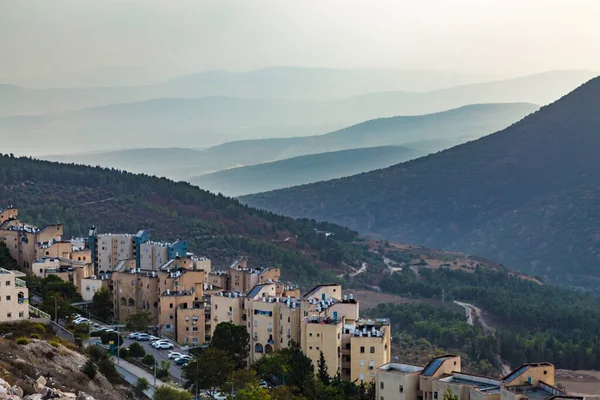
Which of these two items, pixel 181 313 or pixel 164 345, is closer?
pixel 164 345

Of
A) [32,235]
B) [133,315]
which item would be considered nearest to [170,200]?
[32,235]

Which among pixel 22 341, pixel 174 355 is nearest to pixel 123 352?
pixel 174 355

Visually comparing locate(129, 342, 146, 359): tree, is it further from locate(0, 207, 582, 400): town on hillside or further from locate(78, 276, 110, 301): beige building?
locate(78, 276, 110, 301): beige building

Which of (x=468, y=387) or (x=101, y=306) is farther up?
(x=101, y=306)

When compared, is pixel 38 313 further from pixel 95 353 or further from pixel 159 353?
pixel 95 353

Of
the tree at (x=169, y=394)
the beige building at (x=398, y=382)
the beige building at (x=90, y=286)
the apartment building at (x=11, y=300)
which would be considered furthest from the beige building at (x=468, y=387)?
the beige building at (x=90, y=286)

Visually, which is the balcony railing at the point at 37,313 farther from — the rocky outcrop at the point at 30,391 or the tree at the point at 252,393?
the rocky outcrop at the point at 30,391

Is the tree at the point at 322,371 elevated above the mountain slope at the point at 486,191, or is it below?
below
